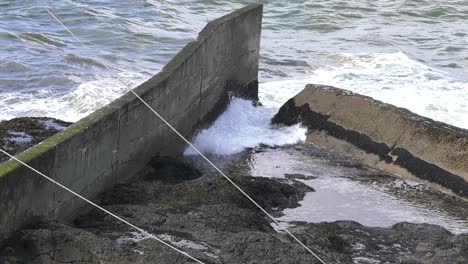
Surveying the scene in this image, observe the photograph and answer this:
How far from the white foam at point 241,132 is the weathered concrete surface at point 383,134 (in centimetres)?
25

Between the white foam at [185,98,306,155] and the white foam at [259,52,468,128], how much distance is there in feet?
4.72

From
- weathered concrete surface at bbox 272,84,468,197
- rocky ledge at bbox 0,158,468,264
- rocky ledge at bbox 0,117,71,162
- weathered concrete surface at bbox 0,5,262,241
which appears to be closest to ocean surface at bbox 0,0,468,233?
weathered concrete surface at bbox 272,84,468,197

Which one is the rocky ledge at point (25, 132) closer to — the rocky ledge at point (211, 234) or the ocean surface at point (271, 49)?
the rocky ledge at point (211, 234)

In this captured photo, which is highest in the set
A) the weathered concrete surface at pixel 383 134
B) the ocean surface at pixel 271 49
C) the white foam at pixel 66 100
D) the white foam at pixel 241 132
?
the weathered concrete surface at pixel 383 134

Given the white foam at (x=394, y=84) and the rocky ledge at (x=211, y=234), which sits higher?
the rocky ledge at (x=211, y=234)

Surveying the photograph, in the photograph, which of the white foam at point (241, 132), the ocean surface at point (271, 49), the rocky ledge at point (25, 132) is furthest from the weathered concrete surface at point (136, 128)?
the ocean surface at point (271, 49)

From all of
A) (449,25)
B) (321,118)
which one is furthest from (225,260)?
(449,25)

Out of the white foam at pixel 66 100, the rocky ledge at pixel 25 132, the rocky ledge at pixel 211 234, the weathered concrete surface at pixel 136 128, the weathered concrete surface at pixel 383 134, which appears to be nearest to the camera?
the rocky ledge at pixel 211 234

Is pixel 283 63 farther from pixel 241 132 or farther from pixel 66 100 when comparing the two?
pixel 241 132

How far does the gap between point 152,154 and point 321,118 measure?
10.2ft

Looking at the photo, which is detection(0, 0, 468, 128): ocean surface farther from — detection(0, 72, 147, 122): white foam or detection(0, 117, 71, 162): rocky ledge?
detection(0, 117, 71, 162): rocky ledge

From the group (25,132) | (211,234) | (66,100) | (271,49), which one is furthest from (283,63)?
(211,234)

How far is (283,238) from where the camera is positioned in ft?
28.8

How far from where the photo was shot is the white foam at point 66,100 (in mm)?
14969
